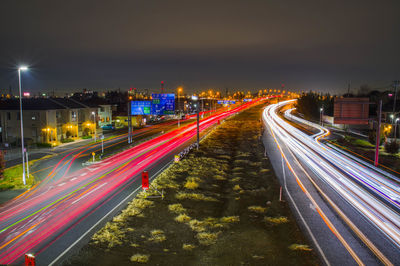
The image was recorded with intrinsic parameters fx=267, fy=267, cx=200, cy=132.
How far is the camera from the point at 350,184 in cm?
2192

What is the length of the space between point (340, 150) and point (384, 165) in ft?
27.7

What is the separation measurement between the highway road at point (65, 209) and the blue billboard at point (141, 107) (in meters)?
15.8

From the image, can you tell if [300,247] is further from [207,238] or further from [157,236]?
[157,236]

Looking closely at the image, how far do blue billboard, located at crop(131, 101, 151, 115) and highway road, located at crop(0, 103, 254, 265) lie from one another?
15.8 meters

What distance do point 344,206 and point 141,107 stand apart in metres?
34.3

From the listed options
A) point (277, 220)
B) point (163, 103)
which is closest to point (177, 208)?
point (277, 220)

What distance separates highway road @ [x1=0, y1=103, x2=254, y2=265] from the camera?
12156 millimetres

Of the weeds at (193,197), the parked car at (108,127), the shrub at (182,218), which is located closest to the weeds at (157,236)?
the shrub at (182,218)

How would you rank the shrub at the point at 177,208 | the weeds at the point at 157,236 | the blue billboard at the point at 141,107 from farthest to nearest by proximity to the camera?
the blue billboard at the point at 141,107
the shrub at the point at 177,208
the weeds at the point at 157,236

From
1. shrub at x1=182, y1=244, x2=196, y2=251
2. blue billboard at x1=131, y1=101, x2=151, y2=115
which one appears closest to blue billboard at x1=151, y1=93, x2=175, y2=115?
blue billboard at x1=131, y1=101, x2=151, y2=115

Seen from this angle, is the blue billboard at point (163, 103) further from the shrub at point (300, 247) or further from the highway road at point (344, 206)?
the shrub at point (300, 247)

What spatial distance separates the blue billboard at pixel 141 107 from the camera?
44062 millimetres

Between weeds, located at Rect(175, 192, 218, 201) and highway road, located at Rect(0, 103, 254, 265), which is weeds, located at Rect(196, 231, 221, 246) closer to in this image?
weeds, located at Rect(175, 192, 218, 201)

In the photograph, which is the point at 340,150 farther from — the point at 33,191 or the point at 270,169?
the point at 33,191
